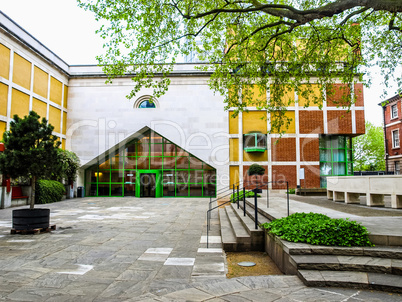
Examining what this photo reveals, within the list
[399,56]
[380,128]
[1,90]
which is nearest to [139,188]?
[1,90]

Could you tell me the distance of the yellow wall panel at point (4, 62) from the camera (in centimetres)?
1653

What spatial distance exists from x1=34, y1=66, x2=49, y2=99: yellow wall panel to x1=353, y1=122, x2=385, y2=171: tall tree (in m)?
41.0

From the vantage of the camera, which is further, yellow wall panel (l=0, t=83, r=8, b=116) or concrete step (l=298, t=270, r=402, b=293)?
yellow wall panel (l=0, t=83, r=8, b=116)

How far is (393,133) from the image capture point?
35531 millimetres

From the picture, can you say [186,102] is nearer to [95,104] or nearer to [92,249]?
[95,104]

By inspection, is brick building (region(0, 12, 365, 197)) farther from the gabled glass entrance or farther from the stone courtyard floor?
the stone courtyard floor

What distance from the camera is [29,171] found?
8117 millimetres

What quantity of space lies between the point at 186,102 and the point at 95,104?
7.29m

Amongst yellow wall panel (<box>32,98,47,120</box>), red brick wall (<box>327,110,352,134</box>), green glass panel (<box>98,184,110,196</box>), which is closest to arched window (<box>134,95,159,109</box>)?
yellow wall panel (<box>32,98,47,120</box>)

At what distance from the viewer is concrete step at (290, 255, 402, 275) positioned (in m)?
3.80

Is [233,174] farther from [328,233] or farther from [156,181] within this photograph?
[328,233]

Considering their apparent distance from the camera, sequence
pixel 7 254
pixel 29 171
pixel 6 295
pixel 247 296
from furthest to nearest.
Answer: pixel 29 171, pixel 7 254, pixel 6 295, pixel 247 296

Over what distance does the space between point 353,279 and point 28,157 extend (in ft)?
26.7

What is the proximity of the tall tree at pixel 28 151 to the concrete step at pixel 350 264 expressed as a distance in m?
7.19
